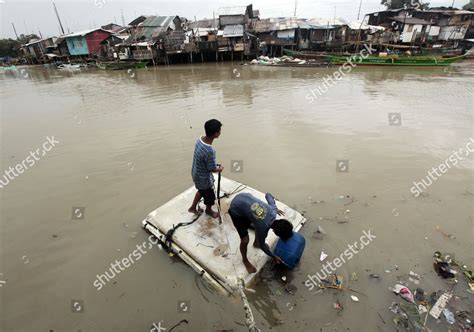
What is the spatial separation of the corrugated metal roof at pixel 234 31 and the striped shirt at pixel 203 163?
3285 centimetres

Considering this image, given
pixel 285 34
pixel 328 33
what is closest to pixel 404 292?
pixel 285 34

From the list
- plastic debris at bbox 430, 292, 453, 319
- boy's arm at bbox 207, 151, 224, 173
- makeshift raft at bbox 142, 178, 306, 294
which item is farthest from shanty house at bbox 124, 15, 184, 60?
plastic debris at bbox 430, 292, 453, 319

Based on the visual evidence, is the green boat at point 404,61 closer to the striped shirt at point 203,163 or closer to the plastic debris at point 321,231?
the plastic debris at point 321,231

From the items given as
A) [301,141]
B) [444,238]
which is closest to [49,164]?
[301,141]

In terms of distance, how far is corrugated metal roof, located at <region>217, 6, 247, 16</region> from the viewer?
34.3m

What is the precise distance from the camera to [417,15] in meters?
35.6

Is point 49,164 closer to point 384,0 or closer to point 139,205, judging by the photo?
point 139,205

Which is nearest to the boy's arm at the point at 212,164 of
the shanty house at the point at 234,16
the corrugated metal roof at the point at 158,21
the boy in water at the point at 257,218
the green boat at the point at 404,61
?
Result: the boy in water at the point at 257,218

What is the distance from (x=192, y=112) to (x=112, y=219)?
7419mm

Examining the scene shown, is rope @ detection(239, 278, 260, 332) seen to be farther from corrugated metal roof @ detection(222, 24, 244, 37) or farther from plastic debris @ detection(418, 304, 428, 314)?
corrugated metal roof @ detection(222, 24, 244, 37)

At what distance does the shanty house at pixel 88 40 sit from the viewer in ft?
131

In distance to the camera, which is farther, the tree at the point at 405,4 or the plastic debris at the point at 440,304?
the tree at the point at 405,4

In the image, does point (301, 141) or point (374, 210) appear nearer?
point (374, 210)

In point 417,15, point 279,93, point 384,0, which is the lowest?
point 279,93
